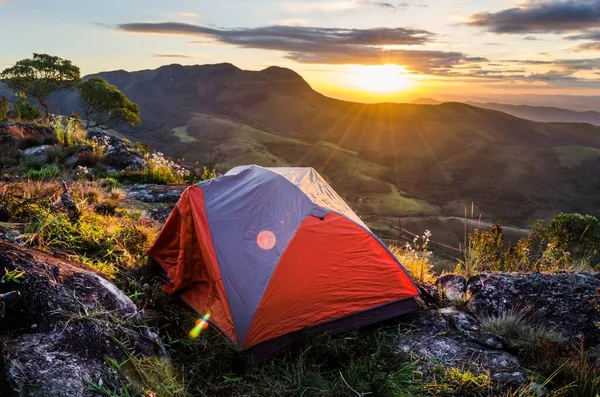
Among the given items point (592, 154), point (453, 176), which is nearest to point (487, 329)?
point (453, 176)

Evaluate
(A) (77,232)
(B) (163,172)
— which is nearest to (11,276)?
(A) (77,232)

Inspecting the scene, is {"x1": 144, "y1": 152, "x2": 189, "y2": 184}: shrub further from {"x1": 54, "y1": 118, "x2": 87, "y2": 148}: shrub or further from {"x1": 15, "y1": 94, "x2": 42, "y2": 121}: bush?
{"x1": 15, "y1": 94, "x2": 42, "y2": 121}: bush

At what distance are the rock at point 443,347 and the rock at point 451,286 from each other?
1.94ft

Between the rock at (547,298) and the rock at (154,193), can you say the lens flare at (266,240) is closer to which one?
the rock at (547,298)

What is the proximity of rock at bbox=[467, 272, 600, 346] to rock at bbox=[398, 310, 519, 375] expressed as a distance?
2.42 ft

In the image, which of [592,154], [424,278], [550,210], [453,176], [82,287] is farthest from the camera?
[592,154]

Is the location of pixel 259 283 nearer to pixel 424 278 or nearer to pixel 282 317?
pixel 282 317

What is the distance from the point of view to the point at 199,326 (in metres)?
4.94

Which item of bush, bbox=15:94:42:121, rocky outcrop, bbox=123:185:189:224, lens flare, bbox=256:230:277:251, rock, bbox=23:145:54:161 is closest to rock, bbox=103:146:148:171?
rock, bbox=23:145:54:161

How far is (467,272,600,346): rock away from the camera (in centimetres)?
507

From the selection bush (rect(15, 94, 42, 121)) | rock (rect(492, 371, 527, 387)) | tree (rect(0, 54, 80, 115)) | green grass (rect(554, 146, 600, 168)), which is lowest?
green grass (rect(554, 146, 600, 168))

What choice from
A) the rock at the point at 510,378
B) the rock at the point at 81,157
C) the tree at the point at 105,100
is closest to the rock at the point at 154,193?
the rock at the point at 81,157

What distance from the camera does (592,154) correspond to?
402ft

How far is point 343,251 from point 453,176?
388 ft
